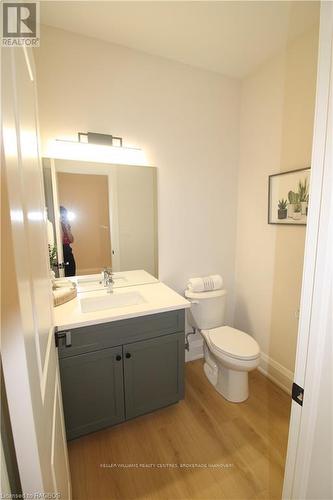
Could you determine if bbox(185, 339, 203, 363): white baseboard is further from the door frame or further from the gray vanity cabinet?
the door frame

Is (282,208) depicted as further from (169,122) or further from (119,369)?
(119,369)

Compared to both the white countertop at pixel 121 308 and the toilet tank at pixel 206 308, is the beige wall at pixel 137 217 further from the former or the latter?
the toilet tank at pixel 206 308

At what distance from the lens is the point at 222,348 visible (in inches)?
69.9

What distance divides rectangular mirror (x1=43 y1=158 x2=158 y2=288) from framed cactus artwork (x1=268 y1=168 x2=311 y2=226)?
3.22 feet

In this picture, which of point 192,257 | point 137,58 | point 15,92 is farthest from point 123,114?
point 15,92

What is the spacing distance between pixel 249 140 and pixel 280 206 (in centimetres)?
72

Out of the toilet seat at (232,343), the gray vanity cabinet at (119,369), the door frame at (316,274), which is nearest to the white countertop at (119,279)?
the gray vanity cabinet at (119,369)

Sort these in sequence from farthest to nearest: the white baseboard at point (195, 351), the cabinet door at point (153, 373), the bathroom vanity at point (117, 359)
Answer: the white baseboard at point (195, 351) → the cabinet door at point (153, 373) → the bathroom vanity at point (117, 359)

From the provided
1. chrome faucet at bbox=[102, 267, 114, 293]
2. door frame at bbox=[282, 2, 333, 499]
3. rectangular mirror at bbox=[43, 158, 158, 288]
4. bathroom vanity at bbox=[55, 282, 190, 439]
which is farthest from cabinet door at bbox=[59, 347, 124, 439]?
door frame at bbox=[282, 2, 333, 499]

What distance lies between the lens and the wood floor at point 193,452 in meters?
1.27

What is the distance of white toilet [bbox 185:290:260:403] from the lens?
1.72 meters

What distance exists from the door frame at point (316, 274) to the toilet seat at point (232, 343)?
3.07 ft

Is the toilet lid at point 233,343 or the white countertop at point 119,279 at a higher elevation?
the white countertop at point 119,279

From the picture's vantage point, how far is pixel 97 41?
1.66 m
